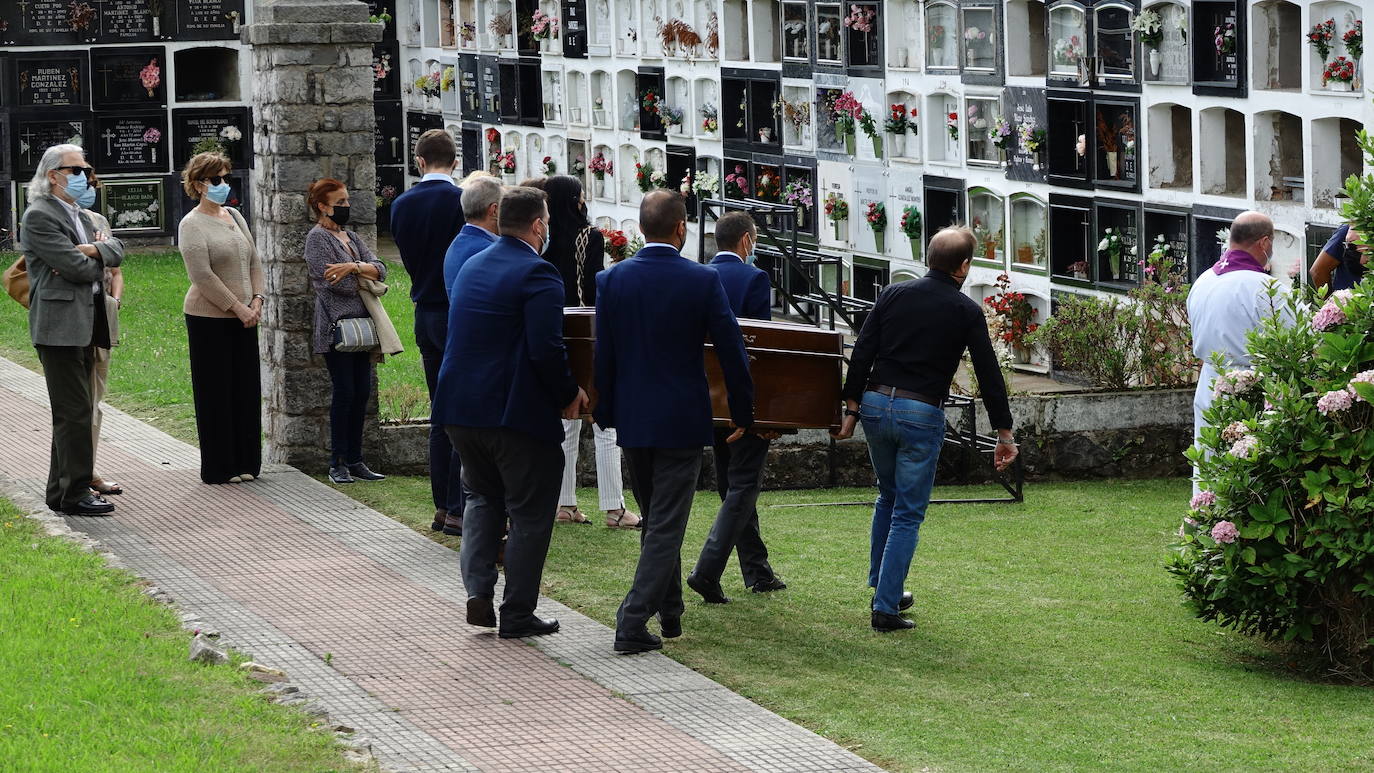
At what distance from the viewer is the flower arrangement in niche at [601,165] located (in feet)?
69.6

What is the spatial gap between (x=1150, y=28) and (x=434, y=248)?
330 inches

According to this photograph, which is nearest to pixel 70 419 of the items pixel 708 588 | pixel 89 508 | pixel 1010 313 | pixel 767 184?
pixel 89 508

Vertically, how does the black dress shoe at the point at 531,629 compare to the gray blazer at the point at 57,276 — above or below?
below

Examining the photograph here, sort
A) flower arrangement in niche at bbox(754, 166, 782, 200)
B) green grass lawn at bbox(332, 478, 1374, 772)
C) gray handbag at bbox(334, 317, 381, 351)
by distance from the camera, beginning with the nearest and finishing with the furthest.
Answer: green grass lawn at bbox(332, 478, 1374, 772), gray handbag at bbox(334, 317, 381, 351), flower arrangement in niche at bbox(754, 166, 782, 200)

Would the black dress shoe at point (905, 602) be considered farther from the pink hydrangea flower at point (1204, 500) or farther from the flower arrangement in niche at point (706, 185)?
the flower arrangement in niche at point (706, 185)

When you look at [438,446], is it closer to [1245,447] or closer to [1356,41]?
[1245,447]

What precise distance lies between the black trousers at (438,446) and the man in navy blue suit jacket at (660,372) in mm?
1494

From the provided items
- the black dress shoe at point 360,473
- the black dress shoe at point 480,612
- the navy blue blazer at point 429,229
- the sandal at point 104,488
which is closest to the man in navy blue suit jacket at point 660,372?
the black dress shoe at point 480,612

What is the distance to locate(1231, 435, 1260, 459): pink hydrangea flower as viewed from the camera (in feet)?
19.1

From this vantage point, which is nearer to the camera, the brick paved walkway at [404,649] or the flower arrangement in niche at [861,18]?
the brick paved walkway at [404,649]

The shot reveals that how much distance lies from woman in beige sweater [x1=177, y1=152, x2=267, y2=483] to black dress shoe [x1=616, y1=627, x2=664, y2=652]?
9.54 ft

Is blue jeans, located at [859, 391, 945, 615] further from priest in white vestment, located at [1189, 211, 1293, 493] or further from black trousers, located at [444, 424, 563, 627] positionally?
priest in white vestment, located at [1189, 211, 1293, 493]

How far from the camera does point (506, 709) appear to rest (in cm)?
490

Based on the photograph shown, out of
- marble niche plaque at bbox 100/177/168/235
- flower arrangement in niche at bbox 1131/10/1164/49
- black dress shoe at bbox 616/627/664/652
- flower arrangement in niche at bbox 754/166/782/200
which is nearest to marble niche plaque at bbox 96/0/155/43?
marble niche plaque at bbox 100/177/168/235
